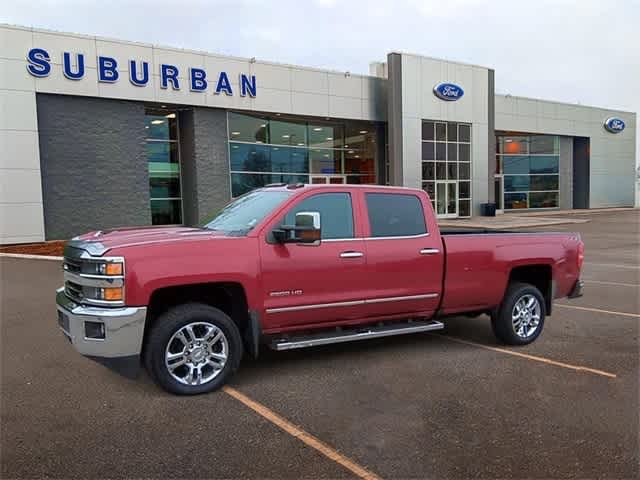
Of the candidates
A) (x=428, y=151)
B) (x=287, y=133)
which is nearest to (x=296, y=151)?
(x=287, y=133)

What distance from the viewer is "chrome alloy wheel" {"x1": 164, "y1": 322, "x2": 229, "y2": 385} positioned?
15.7 feet

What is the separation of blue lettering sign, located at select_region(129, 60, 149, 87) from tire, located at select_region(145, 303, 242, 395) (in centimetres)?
2013

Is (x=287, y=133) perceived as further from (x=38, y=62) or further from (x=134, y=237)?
(x=134, y=237)

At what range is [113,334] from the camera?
14.6 feet

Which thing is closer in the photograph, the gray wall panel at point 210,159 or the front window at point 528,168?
the gray wall panel at point 210,159

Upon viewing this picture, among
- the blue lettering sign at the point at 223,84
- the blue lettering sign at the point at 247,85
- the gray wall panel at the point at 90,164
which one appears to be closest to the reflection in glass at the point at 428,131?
the blue lettering sign at the point at 247,85

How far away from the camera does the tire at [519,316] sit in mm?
6449

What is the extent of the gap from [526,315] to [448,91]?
2763 cm

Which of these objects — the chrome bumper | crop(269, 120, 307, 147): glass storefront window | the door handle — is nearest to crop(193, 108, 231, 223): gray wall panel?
crop(269, 120, 307, 147): glass storefront window

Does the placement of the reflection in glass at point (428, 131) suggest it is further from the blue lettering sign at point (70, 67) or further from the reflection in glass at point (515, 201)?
the blue lettering sign at point (70, 67)

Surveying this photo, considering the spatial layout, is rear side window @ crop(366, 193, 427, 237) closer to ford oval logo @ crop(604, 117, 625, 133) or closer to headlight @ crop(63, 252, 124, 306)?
headlight @ crop(63, 252, 124, 306)

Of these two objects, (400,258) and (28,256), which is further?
(28,256)

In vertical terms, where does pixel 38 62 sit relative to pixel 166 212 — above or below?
above

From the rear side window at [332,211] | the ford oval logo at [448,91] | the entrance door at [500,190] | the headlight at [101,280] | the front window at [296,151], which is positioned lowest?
the headlight at [101,280]
